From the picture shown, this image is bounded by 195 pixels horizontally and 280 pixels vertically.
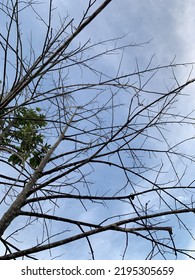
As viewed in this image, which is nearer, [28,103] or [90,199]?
[28,103]

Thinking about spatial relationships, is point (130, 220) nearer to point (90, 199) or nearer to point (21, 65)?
point (90, 199)

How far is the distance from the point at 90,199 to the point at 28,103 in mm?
1079

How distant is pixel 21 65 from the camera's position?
2.85 meters

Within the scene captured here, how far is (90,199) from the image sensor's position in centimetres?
320

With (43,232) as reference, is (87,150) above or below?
above

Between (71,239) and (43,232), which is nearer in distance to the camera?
(71,239)

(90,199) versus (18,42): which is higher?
(18,42)

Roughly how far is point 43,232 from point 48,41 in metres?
1.62

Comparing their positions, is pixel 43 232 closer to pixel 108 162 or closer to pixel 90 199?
pixel 90 199

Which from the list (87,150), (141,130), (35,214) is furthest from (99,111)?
(35,214)
